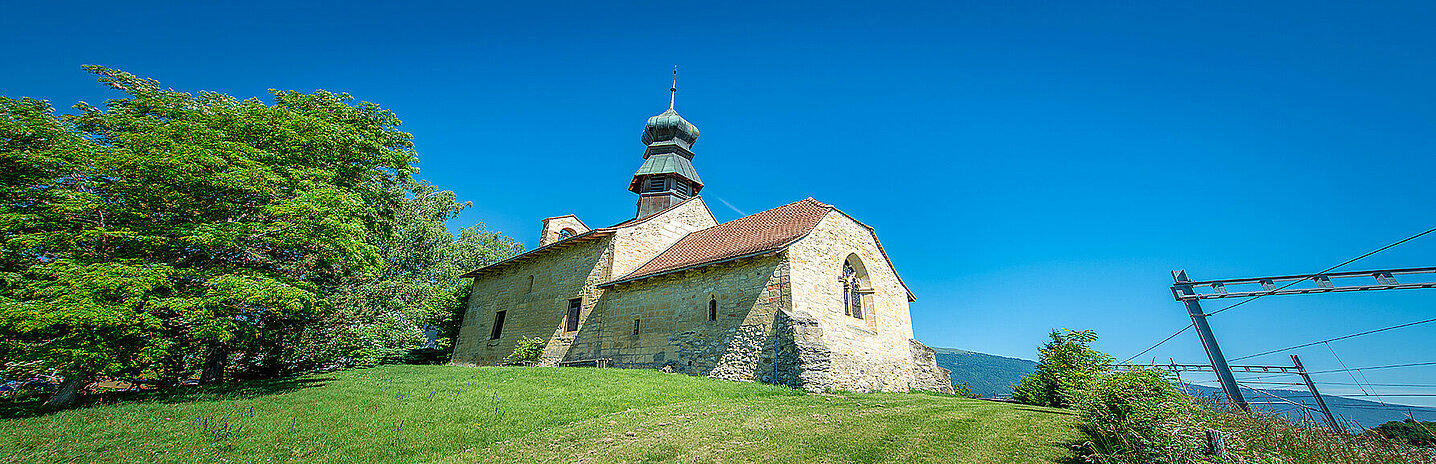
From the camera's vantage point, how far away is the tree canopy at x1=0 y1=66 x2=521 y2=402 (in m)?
8.70

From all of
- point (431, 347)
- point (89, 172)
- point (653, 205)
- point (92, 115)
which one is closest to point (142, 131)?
point (89, 172)

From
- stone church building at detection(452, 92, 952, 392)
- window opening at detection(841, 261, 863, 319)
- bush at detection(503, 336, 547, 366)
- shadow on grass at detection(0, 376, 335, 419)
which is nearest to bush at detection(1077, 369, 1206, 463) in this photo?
stone church building at detection(452, 92, 952, 392)

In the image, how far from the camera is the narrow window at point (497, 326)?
76.2 ft

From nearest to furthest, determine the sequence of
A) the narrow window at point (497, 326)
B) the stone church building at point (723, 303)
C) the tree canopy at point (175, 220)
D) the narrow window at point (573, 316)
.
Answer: the tree canopy at point (175, 220) → the stone church building at point (723, 303) → the narrow window at point (573, 316) → the narrow window at point (497, 326)

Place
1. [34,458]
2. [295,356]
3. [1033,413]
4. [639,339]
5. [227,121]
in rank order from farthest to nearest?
1. [639,339]
2. [295,356]
3. [227,121]
4. [1033,413]
5. [34,458]

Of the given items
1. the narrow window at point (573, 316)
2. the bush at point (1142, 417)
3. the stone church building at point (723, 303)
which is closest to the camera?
the bush at point (1142, 417)

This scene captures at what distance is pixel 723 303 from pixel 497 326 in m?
12.7

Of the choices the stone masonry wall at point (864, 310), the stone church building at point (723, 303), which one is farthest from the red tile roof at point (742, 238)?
the stone masonry wall at point (864, 310)

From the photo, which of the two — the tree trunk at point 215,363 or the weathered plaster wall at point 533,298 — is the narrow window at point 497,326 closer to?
the weathered plaster wall at point 533,298

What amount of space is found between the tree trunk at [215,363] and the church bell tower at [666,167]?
16276 millimetres

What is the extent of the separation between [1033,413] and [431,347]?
2872cm

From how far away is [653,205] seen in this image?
26.2 m

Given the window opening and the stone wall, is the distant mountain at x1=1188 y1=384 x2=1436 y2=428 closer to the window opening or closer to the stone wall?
the stone wall

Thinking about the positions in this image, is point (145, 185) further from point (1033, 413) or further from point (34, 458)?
point (1033, 413)
